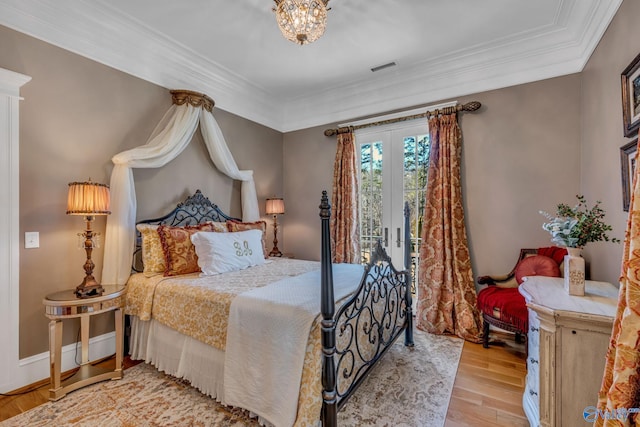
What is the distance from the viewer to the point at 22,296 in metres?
2.27

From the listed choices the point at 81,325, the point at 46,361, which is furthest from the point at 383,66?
the point at 46,361

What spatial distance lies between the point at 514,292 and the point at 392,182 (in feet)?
6.13

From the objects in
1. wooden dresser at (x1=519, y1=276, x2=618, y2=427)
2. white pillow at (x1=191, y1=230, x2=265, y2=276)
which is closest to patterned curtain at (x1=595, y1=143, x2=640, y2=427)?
wooden dresser at (x1=519, y1=276, x2=618, y2=427)

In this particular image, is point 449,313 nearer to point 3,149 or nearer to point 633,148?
point 633,148

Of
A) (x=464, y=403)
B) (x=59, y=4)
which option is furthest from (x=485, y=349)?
(x=59, y=4)

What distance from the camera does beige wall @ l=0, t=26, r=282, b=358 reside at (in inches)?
89.7

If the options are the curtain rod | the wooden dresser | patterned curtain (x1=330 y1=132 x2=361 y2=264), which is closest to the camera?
the wooden dresser

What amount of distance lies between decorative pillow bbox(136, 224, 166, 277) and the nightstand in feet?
1.01

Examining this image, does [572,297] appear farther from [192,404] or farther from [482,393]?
[192,404]

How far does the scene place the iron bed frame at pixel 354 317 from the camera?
5.21 ft

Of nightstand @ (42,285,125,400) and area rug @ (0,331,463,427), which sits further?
nightstand @ (42,285,125,400)

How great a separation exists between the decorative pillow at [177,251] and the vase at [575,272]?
2.85 m

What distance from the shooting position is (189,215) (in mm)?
3408

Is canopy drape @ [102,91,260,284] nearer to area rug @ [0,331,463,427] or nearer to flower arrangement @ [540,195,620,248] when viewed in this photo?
area rug @ [0,331,463,427]
